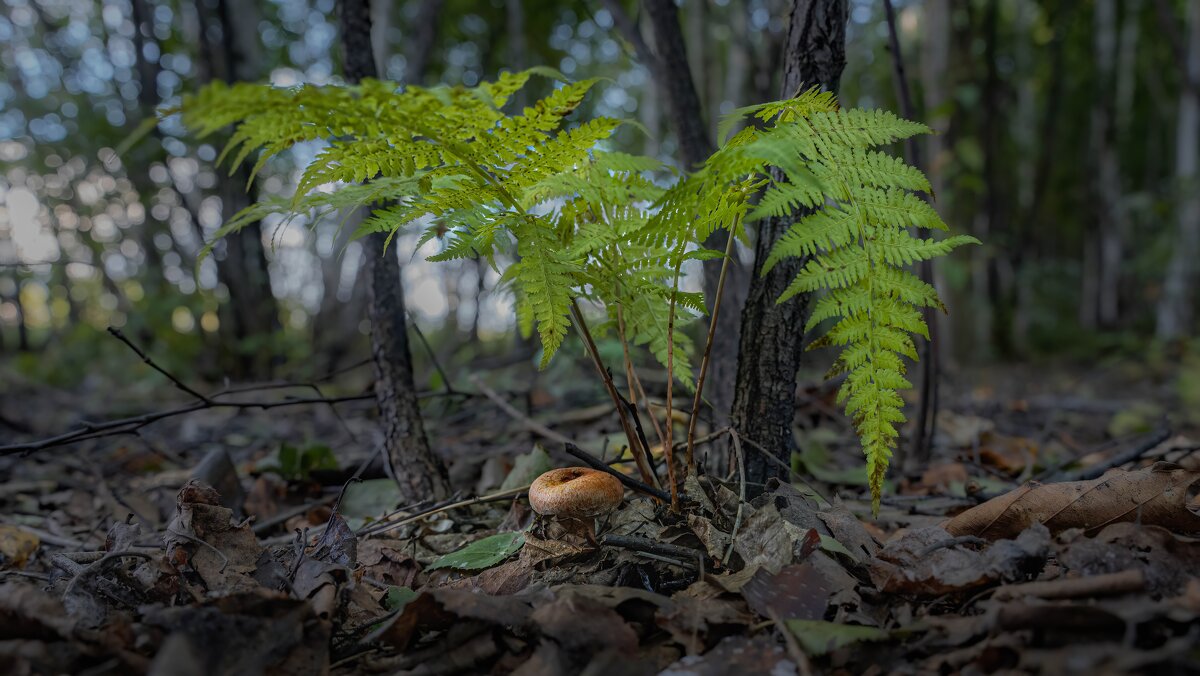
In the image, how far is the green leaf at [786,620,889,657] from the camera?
1.25 m

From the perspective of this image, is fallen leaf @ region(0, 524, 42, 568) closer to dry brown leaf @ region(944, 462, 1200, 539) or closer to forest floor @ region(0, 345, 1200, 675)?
forest floor @ region(0, 345, 1200, 675)

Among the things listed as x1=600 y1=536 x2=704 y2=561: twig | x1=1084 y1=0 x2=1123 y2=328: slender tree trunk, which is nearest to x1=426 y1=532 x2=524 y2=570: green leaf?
x1=600 y1=536 x2=704 y2=561: twig

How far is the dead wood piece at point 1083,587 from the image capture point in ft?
3.94

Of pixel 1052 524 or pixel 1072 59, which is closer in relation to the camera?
pixel 1052 524

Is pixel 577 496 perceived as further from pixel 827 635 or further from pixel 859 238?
pixel 859 238

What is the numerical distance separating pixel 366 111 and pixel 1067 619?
5.42 ft

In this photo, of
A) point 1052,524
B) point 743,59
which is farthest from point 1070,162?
point 1052,524

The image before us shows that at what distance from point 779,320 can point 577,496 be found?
2.54 ft

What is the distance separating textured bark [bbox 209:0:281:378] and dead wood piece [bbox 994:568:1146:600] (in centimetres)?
627

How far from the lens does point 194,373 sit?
719 centimetres

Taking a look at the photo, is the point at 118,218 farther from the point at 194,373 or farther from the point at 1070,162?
the point at 1070,162

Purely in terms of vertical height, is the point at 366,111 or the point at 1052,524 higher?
the point at 366,111

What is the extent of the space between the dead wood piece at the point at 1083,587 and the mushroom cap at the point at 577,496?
0.90 meters

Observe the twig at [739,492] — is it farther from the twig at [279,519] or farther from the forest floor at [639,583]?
the twig at [279,519]
